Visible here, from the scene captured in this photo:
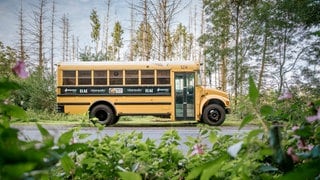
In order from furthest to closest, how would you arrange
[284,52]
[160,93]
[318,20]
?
[284,52] < [318,20] < [160,93]

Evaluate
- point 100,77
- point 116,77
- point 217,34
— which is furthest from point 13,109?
point 217,34

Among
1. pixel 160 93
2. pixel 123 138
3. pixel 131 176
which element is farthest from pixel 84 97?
pixel 131 176

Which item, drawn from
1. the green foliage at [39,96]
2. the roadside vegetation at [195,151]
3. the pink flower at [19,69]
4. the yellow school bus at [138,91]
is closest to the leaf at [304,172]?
the roadside vegetation at [195,151]

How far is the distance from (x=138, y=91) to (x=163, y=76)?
988mm

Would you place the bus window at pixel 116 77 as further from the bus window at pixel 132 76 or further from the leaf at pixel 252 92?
the leaf at pixel 252 92

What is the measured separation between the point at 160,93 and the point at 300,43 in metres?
10.6

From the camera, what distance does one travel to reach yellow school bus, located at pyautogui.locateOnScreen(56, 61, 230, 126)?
44.2ft

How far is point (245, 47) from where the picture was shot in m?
23.6

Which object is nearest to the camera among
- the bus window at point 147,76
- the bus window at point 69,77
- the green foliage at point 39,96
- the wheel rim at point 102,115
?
the bus window at point 147,76

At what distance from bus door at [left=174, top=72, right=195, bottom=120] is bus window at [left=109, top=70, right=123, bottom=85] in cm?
184

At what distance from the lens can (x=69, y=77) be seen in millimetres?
13711

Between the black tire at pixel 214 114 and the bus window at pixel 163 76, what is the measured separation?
5.32 ft

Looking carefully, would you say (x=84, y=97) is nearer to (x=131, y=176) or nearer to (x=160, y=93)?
(x=160, y=93)

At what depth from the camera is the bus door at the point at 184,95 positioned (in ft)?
44.3
